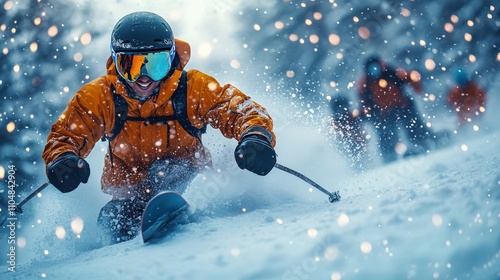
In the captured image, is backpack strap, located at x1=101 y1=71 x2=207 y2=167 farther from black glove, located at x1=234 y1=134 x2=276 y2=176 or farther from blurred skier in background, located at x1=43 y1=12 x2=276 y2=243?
black glove, located at x1=234 y1=134 x2=276 y2=176

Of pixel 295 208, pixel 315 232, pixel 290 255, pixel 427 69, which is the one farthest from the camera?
pixel 427 69

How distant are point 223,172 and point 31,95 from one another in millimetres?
4453

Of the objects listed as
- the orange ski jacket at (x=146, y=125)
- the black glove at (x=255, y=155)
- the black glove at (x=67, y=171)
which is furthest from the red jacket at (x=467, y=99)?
the black glove at (x=67, y=171)

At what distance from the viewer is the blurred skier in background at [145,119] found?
2314 mm

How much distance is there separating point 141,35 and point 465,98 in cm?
480

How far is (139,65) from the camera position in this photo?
231cm

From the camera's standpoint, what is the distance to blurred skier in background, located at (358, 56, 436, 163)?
19.9 ft

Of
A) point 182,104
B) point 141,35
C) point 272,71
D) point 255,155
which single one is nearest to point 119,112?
point 182,104

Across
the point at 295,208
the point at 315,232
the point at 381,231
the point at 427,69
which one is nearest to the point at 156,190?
the point at 295,208

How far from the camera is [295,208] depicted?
2.32 metres

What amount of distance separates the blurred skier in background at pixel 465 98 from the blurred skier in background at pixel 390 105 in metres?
0.47

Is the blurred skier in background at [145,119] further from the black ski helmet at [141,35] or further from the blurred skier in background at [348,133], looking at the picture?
the blurred skier in background at [348,133]

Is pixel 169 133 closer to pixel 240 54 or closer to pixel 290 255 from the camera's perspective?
pixel 290 255

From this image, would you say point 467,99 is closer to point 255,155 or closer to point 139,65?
point 255,155
